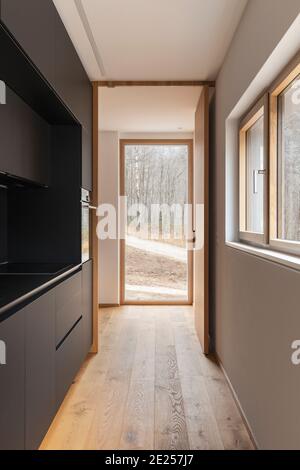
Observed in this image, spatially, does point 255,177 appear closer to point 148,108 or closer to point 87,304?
point 87,304

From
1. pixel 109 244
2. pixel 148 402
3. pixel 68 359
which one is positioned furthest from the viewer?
pixel 109 244

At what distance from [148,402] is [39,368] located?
1.05 m

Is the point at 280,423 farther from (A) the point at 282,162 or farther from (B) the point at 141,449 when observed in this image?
(A) the point at 282,162

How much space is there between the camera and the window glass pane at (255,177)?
8.59 ft

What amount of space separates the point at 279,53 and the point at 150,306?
4.40 m

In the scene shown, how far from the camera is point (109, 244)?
5.74m

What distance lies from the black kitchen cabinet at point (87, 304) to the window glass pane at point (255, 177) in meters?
1.40

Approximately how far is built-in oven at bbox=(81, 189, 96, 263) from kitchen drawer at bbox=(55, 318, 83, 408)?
0.60m

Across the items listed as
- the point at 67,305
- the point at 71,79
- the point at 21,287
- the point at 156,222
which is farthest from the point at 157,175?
the point at 21,287

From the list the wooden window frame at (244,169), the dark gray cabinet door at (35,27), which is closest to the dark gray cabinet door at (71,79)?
the dark gray cabinet door at (35,27)

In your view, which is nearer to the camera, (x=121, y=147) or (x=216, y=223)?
(x=216, y=223)

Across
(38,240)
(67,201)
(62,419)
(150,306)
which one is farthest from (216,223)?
(150,306)

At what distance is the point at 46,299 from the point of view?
6.59 ft

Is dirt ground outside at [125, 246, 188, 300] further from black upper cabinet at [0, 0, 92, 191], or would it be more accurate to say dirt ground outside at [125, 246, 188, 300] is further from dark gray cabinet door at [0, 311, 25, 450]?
dark gray cabinet door at [0, 311, 25, 450]
